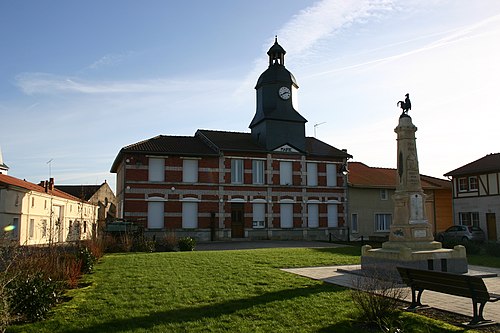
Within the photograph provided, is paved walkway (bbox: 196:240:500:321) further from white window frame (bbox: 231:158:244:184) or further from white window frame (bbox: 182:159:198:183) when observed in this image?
white window frame (bbox: 231:158:244:184)

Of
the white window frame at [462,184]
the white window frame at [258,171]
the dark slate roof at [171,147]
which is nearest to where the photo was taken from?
the dark slate roof at [171,147]

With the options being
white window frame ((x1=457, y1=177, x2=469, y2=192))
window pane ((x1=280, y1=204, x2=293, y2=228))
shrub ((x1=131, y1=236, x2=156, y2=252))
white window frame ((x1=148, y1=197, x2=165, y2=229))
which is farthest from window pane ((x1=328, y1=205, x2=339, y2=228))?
shrub ((x1=131, y1=236, x2=156, y2=252))

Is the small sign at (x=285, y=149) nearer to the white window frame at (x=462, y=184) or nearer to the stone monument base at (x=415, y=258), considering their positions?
the white window frame at (x=462, y=184)

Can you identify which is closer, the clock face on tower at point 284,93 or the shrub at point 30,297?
the shrub at point 30,297

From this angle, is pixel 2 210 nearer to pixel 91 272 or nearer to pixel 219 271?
pixel 91 272

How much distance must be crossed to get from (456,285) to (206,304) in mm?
4229

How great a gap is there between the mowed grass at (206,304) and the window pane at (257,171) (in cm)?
1804

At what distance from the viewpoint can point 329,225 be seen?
32.4 meters

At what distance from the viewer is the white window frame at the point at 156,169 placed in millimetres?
28266

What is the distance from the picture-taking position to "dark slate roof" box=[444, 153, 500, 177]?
2974 centimetres

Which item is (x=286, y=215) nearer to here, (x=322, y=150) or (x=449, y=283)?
(x=322, y=150)

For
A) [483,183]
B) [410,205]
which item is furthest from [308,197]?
[410,205]

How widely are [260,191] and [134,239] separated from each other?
11.6 meters

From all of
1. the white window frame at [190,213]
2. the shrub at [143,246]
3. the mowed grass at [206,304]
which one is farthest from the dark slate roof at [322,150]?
the mowed grass at [206,304]
